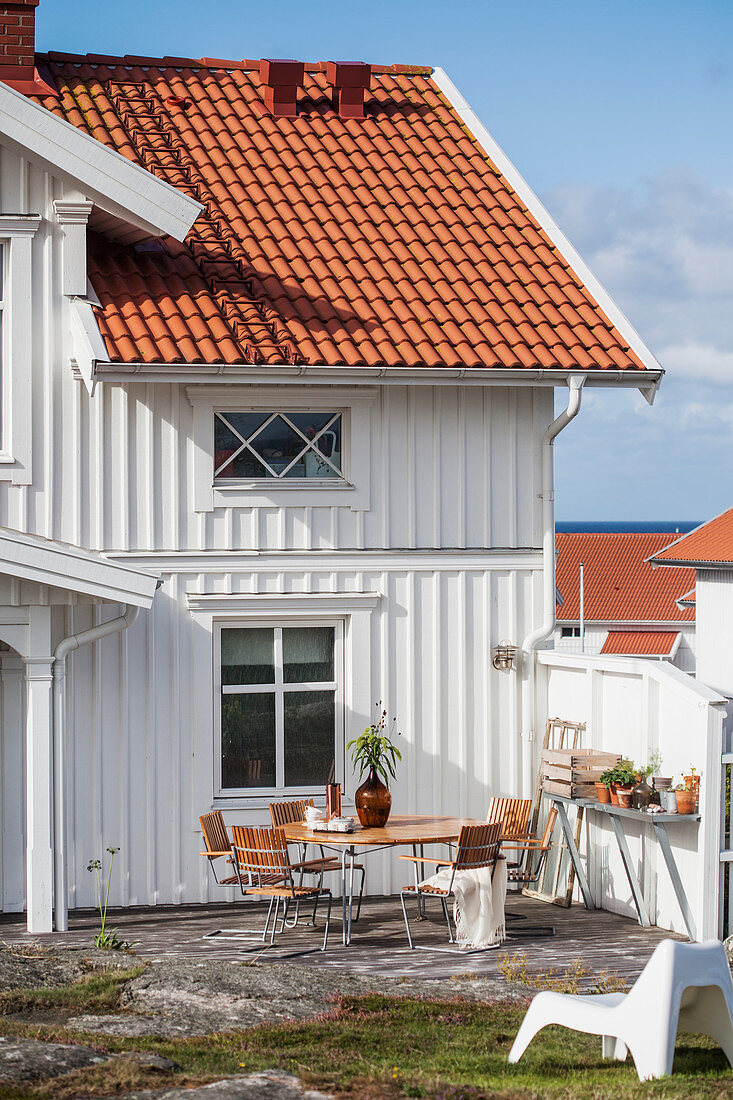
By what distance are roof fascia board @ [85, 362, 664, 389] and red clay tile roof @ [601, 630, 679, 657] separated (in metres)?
51.6

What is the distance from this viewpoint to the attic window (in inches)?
487

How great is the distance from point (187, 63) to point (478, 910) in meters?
10.1

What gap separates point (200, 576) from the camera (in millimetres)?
12195

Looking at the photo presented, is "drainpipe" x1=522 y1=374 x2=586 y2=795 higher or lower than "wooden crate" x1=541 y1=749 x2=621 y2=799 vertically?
higher

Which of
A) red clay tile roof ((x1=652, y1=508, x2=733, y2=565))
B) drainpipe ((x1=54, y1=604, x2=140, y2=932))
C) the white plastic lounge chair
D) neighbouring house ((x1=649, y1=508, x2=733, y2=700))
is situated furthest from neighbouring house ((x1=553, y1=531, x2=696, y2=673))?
the white plastic lounge chair

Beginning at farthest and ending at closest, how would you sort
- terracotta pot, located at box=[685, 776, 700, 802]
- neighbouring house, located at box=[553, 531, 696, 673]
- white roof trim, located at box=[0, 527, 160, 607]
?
neighbouring house, located at box=[553, 531, 696, 673], terracotta pot, located at box=[685, 776, 700, 802], white roof trim, located at box=[0, 527, 160, 607]

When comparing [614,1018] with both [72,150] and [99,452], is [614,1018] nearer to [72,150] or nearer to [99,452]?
[99,452]

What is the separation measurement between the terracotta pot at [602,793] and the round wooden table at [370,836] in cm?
115

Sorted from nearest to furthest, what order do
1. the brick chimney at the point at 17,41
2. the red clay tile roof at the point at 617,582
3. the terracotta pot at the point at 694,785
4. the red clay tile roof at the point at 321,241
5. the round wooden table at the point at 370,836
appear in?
the round wooden table at the point at 370,836
the terracotta pot at the point at 694,785
the red clay tile roof at the point at 321,241
the brick chimney at the point at 17,41
the red clay tile roof at the point at 617,582

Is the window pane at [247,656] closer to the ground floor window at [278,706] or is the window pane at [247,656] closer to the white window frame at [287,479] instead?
the ground floor window at [278,706]

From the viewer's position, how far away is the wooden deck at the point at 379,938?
9.98m

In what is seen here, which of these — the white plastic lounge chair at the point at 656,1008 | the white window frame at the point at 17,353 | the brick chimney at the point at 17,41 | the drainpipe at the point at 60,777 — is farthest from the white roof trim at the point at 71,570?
the brick chimney at the point at 17,41

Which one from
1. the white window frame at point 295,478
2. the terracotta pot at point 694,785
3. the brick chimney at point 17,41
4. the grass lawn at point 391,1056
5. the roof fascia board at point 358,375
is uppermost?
the brick chimney at point 17,41

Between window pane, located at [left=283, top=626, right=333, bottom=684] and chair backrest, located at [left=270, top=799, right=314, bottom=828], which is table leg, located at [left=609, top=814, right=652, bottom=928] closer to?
chair backrest, located at [left=270, top=799, right=314, bottom=828]
